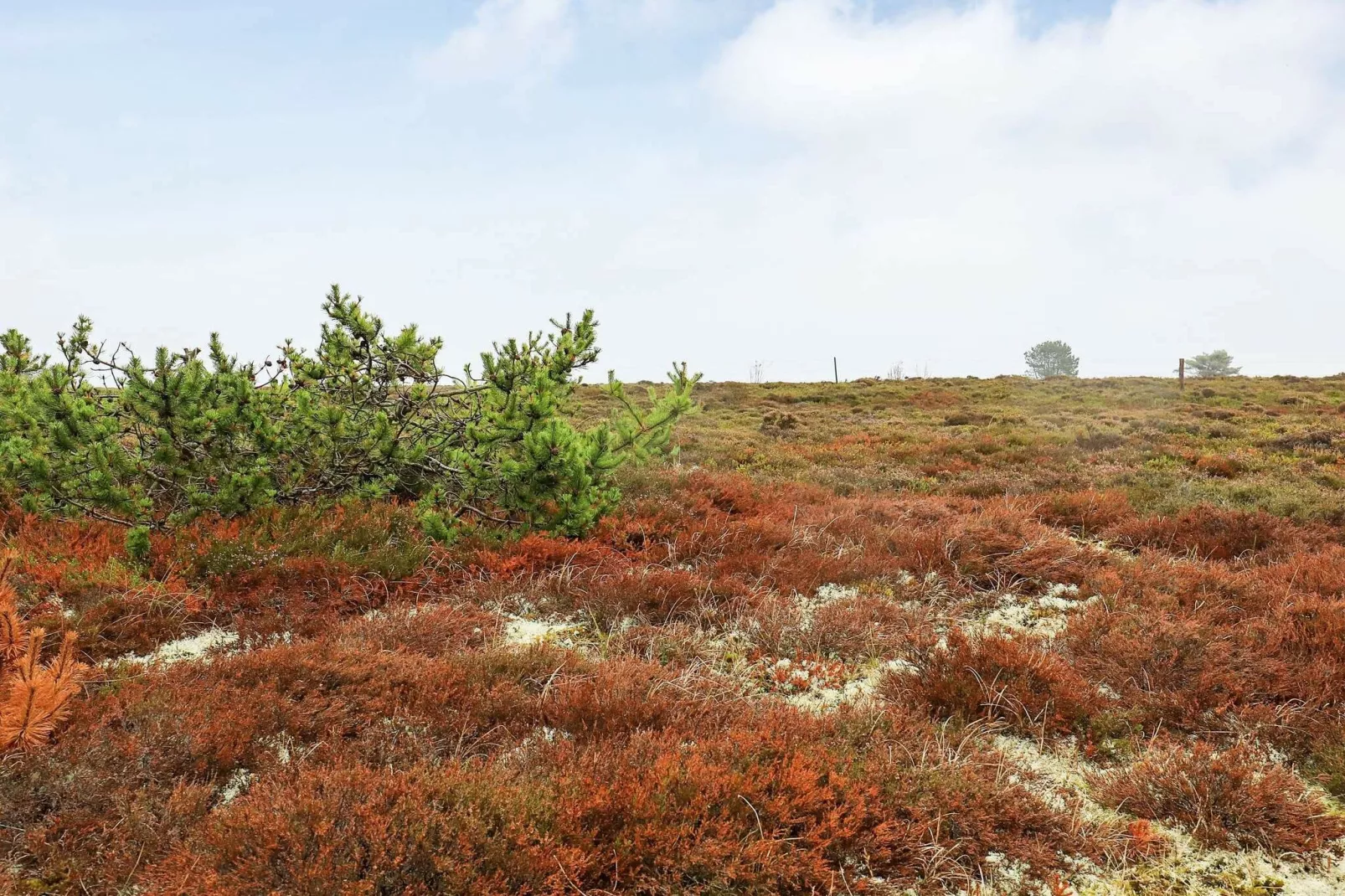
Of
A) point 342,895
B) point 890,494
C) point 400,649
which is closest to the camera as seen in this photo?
point 342,895

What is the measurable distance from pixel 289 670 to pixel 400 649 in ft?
2.00

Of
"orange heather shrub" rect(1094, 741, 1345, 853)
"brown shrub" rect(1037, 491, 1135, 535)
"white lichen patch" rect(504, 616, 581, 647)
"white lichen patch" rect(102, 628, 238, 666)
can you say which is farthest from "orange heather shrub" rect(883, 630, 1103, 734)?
"brown shrub" rect(1037, 491, 1135, 535)

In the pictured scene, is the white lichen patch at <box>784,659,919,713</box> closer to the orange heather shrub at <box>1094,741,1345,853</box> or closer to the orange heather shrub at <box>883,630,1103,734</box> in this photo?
the orange heather shrub at <box>883,630,1103,734</box>

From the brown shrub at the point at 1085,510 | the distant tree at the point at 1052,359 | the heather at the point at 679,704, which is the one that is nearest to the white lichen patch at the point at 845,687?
the heather at the point at 679,704

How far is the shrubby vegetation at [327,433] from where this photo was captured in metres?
6.02

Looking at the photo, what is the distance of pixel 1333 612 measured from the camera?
5.07 metres

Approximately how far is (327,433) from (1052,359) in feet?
280

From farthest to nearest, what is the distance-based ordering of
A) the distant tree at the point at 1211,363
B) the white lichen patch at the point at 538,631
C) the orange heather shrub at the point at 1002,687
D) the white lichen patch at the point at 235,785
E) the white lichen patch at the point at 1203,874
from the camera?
1. the distant tree at the point at 1211,363
2. the white lichen patch at the point at 538,631
3. the orange heather shrub at the point at 1002,687
4. the white lichen patch at the point at 235,785
5. the white lichen patch at the point at 1203,874

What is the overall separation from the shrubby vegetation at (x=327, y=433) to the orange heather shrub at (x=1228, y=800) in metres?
4.56

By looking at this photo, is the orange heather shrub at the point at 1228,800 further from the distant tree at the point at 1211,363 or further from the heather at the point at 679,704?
the distant tree at the point at 1211,363

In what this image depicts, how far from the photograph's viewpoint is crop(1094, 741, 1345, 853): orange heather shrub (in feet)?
9.71

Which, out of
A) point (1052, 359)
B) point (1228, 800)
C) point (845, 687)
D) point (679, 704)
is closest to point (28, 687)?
point (679, 704)

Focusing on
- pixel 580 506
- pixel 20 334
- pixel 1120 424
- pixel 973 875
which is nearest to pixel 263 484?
pixel 580 506

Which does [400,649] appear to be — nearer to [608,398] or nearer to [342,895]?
[342,895]
